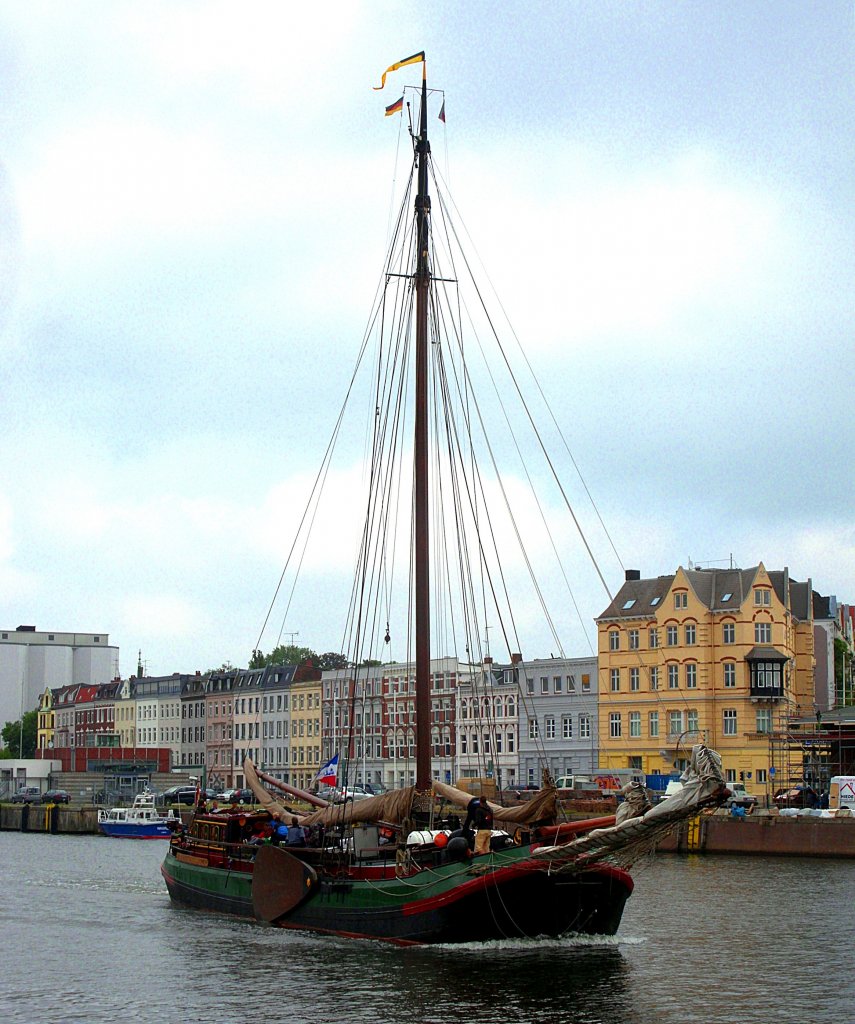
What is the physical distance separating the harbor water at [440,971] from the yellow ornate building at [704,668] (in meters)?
56.0

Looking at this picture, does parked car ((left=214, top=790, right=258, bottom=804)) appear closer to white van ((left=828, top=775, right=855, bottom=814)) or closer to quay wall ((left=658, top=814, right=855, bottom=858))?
quay wall ((left=658, top=814, right=855, bottom=858))

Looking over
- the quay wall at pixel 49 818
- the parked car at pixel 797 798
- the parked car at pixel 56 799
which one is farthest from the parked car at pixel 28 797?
the parked car at pixel 797 798

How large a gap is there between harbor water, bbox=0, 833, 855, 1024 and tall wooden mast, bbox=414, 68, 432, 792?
7.34m

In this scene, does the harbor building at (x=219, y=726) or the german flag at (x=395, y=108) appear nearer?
the german flag at (x=395, y=108)

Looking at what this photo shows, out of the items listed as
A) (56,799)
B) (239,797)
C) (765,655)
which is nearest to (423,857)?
(765,655)

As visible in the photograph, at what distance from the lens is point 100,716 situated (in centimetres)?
18975

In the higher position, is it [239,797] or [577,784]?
[577,784]

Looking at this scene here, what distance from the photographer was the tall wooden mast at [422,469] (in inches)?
1757

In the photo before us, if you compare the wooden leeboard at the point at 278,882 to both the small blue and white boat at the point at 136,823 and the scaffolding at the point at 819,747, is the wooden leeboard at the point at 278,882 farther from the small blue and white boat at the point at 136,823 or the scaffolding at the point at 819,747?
the small blue and white boat at the point at 136,823

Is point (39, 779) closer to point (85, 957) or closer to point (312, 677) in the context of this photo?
point (312, 677)

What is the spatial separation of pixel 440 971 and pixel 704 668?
258 ft

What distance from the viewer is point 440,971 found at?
3503 centimetres

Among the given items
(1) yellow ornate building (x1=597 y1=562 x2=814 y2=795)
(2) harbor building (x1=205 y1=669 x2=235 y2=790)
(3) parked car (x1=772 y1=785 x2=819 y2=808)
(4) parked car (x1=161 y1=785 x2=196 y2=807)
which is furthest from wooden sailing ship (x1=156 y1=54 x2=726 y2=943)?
(2) harbor building (x1=205 y1=669 x2=235 y2=790)

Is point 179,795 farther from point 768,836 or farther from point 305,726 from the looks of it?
point 768,836
